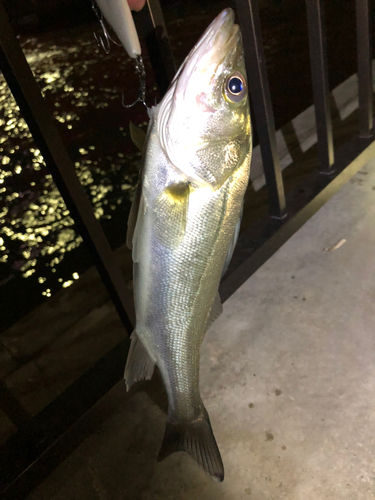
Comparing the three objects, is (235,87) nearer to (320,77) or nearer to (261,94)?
(261,94)

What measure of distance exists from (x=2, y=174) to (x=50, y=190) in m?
1.62

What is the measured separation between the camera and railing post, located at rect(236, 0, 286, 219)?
1813 millimetres

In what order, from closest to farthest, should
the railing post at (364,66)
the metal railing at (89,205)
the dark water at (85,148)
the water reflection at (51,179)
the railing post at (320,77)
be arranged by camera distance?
the metal railing at (89,205), the railing post at (320,77), the railing post at (364,66), the dark water at (85,148), the water reflection at (51,179)

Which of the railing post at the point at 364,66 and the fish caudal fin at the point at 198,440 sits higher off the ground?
the railing post at the point at 364,66

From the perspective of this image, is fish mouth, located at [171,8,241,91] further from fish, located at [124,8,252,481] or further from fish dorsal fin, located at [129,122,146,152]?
fish dorsal fin, located at [129,122,146,152]

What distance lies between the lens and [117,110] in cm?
832

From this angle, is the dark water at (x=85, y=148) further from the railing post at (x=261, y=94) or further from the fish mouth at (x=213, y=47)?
the fish mouth at (x=213, y=47)

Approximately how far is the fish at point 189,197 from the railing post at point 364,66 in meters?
1.99

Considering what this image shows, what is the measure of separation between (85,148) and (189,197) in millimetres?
6401

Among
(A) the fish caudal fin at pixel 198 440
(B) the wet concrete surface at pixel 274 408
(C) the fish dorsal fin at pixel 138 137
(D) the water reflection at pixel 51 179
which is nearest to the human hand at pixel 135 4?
(C) the fish dorsal fin at pixel 138 137

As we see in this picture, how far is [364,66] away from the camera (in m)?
2.65

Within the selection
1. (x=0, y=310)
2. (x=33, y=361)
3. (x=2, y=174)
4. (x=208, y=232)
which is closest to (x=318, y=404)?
(x=208, y=232)

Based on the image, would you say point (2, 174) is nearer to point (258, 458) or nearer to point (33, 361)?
point (33, 361)

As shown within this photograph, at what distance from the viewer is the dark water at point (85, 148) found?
15.5ft
